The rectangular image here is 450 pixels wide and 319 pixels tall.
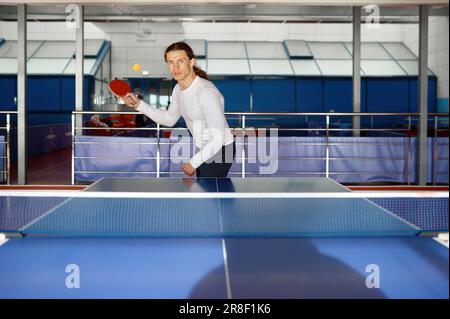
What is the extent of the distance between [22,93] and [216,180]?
4385 mm

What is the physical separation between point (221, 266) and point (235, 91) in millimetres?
15213

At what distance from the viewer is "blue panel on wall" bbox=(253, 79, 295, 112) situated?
55.4 feet

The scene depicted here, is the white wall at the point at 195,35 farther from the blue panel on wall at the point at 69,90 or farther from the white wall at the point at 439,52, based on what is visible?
the blue panel on wall at the point at 69,90

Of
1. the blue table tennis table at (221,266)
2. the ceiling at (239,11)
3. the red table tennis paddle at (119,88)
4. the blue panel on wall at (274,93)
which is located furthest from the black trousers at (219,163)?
the blue panel on wall at (274,93)

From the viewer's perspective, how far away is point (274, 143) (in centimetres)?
683

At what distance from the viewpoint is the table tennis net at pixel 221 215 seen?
232 cm

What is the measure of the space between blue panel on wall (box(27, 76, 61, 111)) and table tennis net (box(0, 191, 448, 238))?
46.6 feet

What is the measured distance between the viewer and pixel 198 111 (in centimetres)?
312

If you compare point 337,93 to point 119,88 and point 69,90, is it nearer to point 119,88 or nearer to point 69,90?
point 69,90

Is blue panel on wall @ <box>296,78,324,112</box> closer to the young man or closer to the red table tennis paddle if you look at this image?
the red table tennis paddle

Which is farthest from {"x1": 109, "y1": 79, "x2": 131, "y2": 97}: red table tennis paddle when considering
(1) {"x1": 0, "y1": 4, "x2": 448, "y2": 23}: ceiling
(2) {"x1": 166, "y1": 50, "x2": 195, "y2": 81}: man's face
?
(1) {"x1": 0, "y1": 4, "x2": 448, "y2": 23}: ceiling

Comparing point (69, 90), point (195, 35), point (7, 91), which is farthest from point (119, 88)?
point (195, 35)

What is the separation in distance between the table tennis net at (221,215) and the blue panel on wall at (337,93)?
14.1 m

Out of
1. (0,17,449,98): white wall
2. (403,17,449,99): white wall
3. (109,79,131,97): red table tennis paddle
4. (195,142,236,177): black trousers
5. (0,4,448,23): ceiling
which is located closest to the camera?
(195,142,236,177): black trousers
